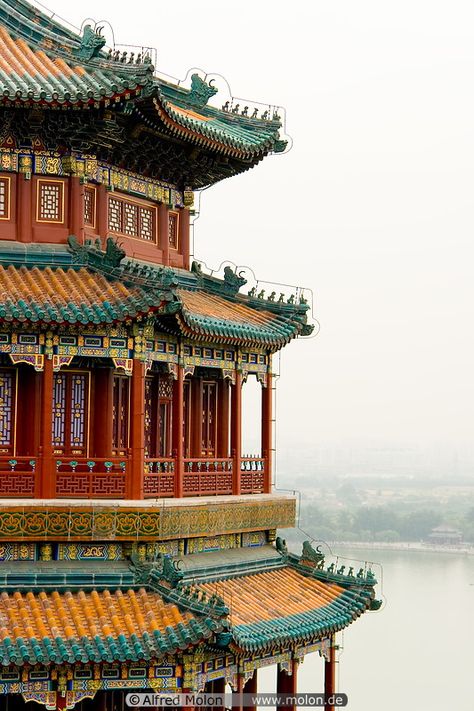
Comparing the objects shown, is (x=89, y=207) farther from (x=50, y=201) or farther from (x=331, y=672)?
(x=331, y=672)

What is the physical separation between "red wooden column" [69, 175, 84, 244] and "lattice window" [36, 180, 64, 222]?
0.15 meters

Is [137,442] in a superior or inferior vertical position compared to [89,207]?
inferior

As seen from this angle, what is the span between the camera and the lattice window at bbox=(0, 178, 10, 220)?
19500mm

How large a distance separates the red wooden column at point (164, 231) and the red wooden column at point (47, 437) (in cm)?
426

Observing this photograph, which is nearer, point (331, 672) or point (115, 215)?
point (115, 215)

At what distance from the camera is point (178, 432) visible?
19.1 meters

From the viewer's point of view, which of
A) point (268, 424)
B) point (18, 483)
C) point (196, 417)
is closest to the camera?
point (18, 483)

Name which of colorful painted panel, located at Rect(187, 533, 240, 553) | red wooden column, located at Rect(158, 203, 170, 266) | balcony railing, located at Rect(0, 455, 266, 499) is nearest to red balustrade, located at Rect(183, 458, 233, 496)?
balcony railing, located at Rect(0, 455, 266, 499)

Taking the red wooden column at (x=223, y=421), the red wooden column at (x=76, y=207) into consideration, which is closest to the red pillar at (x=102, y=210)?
the red wooden column at (x=76, y=207)

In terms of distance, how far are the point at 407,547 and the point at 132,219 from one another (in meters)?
113

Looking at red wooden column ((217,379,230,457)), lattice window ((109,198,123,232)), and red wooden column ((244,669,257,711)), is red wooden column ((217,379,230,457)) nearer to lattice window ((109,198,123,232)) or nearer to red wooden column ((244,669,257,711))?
lattice window ((109,198,123,232))

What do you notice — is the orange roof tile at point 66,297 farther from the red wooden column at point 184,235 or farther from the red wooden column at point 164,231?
the red wooden column at point 184,235

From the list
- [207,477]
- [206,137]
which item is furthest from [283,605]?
[206,137]

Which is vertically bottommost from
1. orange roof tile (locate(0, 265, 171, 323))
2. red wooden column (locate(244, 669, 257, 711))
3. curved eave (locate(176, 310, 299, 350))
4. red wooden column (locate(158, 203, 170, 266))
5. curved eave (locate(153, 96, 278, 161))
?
red wooden column (locate(244, 669, 257, 711))
